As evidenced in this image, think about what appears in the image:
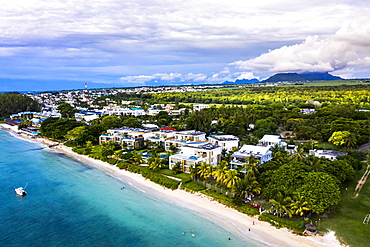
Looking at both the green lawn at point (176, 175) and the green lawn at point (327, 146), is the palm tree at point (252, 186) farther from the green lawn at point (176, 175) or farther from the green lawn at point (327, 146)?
the green lawn at point (327, 146)

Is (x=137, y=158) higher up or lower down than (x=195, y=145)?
lower down

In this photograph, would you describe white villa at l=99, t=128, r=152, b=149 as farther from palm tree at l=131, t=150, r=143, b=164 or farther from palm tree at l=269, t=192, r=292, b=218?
palm tree at l=269, t=192, r=292, b=218

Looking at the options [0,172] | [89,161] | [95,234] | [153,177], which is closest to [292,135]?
[153,177]

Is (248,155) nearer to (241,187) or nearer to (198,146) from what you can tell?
(198,146)

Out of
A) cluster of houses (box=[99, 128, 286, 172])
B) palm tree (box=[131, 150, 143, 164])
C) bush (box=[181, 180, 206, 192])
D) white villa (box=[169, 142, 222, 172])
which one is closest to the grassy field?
cluster of houses (box=[99, 128, 286, 172])

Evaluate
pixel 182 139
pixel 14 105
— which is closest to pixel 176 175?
pixel 182 139

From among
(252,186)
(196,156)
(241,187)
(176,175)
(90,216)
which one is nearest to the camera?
(90,216)

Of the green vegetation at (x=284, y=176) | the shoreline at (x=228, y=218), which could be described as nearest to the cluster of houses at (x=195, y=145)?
the green vegetation at (x=284, y=176)

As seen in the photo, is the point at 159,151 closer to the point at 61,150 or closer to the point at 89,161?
the point at 89,161
